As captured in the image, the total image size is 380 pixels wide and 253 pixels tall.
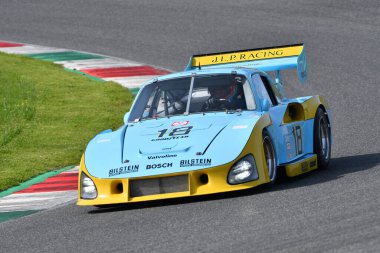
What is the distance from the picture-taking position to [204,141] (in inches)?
390

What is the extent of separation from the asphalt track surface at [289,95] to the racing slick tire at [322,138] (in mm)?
131

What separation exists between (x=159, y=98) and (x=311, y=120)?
1.69 metres

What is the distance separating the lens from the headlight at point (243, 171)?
31.7 ft

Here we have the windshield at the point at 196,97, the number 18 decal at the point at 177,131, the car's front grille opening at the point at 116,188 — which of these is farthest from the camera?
the windshield at the point at 196,97

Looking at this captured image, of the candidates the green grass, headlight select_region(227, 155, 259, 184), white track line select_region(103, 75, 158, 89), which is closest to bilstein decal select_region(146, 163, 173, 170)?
headlight select_region(227, 155, 259, 184)

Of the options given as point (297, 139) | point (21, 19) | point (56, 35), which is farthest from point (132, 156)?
point (21, 19)

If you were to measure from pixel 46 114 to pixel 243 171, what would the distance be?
8.43 metres

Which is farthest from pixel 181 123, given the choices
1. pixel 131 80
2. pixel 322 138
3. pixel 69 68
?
pixel 69 68

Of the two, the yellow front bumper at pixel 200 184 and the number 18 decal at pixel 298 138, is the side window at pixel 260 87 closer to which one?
the number 18 decal at pixel 298 138

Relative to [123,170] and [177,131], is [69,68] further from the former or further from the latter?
[123,170]

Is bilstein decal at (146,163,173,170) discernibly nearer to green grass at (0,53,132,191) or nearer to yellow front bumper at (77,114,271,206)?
yellow front bumper at (77,114,271,206)

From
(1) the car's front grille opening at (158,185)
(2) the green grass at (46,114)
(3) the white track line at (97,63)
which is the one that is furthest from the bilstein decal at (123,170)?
(3) the white track line at (97,63)

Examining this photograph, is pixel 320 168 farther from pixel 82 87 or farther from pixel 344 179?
pixel 82 87

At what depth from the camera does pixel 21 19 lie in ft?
85.6
